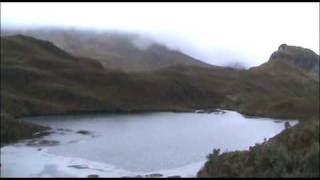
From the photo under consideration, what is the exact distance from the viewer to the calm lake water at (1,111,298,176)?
37.1 metres

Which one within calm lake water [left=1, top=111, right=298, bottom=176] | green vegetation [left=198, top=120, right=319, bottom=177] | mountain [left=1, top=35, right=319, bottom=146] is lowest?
green vegetation [left=198, top=120, right=319, bottom=177]

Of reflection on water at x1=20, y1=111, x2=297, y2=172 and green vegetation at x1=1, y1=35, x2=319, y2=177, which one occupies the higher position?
green vegetation at x1=1, y1=35, x2=319, y2=177

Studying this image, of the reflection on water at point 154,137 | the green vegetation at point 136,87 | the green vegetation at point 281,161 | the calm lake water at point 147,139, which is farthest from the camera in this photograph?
the green vegetation at point 136,87

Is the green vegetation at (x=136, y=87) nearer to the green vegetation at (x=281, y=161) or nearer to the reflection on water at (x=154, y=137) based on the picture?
the reflection on water at (x=154, y=137)

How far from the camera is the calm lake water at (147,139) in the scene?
37.1 metres

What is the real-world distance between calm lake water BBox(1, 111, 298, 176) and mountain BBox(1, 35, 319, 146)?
6035mm

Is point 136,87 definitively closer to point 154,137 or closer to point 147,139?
point 154,137

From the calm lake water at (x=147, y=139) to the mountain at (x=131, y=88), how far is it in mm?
6035

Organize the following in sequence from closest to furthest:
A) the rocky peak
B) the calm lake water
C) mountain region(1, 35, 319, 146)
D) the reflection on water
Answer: the calm lake water, the reflection on water, the rocky peak, mountain region(1, 35, 319, 146)

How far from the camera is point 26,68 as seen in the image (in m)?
94.0

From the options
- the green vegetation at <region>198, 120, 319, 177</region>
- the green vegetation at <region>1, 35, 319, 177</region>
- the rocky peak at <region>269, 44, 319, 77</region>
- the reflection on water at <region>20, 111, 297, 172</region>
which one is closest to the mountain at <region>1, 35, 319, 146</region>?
the green vegetation at <region>1, 35, 319, 177</region>

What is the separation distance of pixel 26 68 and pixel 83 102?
1053cm

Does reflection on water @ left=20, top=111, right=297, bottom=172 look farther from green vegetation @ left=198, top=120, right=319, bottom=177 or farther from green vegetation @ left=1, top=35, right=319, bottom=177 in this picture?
green vegetation @ left=198, top=120, right=319, bottom=177

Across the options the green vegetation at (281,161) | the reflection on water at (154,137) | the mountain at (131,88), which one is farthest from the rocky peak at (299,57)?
the green vegetation at (281,161)
